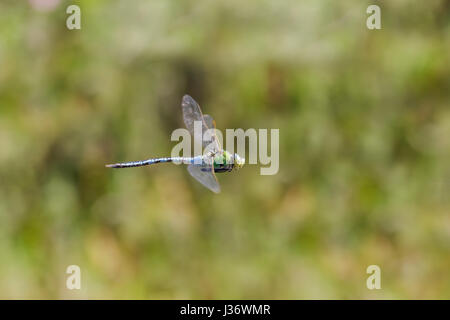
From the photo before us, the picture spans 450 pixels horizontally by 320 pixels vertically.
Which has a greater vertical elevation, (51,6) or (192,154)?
(51,6)

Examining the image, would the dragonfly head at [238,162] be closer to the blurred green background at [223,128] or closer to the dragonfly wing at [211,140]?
the dragonfly wing at [211,140]

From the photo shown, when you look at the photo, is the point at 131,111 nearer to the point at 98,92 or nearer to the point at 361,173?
the point at 98,92

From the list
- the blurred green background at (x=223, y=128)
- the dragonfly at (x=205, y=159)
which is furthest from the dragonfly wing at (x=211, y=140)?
the blurred green background at (x=223, y=128)

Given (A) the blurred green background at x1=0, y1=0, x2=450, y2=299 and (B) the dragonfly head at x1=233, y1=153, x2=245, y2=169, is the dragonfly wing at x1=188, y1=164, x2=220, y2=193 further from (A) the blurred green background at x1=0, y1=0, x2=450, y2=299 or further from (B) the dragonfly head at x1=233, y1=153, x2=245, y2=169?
(A) the blurred green background at x1=0, y1=0, x2=450, y2=299

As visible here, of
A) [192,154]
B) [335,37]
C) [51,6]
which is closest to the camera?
[192,154]

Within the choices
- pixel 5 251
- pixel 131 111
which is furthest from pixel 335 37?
pixel 5 251

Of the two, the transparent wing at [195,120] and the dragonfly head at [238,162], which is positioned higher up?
the transparent wing at [195,120]

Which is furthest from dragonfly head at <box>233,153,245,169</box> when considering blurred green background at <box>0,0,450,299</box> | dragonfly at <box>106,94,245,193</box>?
blurred green background at <box>0,0,450,299</box>

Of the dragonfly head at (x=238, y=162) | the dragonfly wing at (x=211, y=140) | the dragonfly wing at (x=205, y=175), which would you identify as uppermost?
the dragonfly wing at (x=211, y=140)
